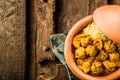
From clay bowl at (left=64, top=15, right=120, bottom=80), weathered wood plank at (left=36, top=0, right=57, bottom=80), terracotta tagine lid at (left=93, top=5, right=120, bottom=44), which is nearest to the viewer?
terracotta tagine lid at (left=93, top=5, right=120, bottom=44)

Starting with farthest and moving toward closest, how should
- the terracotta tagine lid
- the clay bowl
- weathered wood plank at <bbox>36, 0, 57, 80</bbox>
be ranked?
weathered wood plank at <bbox>36, 0, 57, 80</bbox>, the clay bowl, the terracotta tagine lid

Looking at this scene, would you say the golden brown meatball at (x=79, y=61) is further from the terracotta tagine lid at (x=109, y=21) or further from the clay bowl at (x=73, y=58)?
the terracotta tagine lid at (x=109, y=21)

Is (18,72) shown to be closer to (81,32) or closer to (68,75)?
(68,75)

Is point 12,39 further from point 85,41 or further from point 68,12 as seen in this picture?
point 85,41

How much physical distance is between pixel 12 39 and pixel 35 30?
0.20 m

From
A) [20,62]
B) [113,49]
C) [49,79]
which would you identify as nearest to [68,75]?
[49,79]

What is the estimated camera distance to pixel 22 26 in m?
2.84

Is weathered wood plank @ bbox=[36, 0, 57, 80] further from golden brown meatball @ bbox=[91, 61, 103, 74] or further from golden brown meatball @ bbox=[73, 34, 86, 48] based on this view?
golden brown meatball @ bbox=[91, 61, 103, 74]

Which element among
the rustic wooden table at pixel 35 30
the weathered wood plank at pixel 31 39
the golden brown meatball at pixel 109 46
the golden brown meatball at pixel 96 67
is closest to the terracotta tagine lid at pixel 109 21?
the golden brown meatball at pixel 109 46

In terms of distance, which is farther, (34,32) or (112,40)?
(34,32)

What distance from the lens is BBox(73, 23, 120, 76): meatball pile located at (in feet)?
7.83

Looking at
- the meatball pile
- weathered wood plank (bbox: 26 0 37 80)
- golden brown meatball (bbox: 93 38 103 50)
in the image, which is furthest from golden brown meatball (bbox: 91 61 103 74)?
weathered wood plank (bbox: 26 0 37 80)

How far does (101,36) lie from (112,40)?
10 centimetres

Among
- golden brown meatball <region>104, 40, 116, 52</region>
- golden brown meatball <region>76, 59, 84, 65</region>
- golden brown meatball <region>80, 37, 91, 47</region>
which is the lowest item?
golden brown meatball <region>76, 59, 84, 65</region>
